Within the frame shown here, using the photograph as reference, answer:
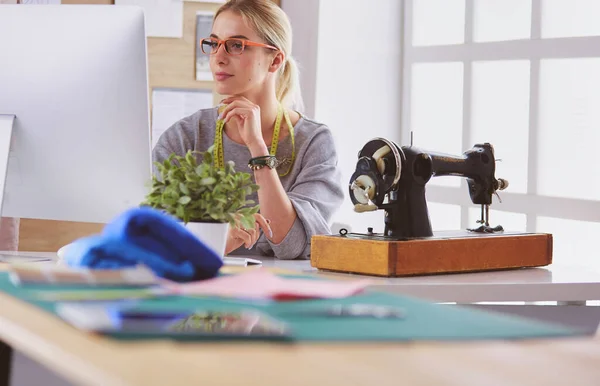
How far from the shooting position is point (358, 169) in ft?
5.87

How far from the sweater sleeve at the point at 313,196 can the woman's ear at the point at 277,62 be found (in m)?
0.25

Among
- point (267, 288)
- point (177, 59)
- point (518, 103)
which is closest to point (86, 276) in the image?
point (267, 288)

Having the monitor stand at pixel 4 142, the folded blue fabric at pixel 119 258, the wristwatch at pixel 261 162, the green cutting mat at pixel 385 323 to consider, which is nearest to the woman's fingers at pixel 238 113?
the wristwatch at pixel 261 162

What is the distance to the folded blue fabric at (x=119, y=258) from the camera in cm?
91

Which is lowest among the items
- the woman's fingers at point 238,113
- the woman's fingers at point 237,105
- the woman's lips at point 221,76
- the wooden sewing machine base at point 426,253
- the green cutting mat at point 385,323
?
the wooden sewing machine base at point 426,253

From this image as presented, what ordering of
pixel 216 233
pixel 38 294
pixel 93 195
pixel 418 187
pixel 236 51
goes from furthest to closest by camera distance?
1. pixel 236 51
2. pixel 418 187
3. pixel 93 195
4. pixel 216 233
5. pixel 38 294

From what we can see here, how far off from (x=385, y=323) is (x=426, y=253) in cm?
101

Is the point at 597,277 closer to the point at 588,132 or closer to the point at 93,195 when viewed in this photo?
the point at 93,195

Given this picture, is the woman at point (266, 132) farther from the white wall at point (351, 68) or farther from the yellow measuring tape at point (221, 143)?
the white wall at point (351, 68)

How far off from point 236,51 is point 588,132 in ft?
4.65

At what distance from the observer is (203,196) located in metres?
1.50

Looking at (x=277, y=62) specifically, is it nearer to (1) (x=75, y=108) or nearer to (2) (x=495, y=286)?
(1) (x=75, y=108)

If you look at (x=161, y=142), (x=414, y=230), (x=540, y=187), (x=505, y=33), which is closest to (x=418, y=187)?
(x=414, y=230)

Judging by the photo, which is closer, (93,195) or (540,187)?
(93,195)
